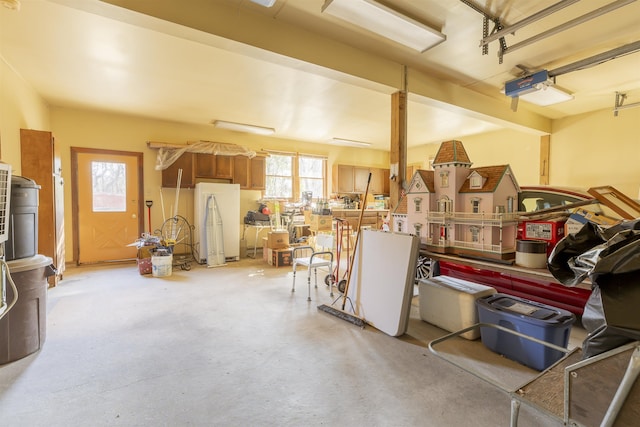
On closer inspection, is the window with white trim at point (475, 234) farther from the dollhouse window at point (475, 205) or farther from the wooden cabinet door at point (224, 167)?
the wooden cabinet door at point (224, 167)

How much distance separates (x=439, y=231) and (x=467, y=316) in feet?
2.71

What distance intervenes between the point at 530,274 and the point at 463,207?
2.57 ft

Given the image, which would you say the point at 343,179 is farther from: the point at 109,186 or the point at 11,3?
the point at 11,3

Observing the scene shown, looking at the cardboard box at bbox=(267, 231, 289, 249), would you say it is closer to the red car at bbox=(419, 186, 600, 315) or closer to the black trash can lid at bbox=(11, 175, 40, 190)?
the red car at bbox=(419, 186, 600, 315)

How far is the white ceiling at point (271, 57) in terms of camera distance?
8.42 ft

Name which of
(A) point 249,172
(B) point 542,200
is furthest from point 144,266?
(B) point 542,200

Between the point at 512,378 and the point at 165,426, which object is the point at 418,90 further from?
the point at 165,426

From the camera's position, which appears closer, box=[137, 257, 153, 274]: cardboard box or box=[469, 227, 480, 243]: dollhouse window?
box=[469, 227, 480, 243]: dollhouse window

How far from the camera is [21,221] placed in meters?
2.35

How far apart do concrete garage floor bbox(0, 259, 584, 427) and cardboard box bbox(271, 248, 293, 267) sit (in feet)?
6.79

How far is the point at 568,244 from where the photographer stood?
43.6 inches

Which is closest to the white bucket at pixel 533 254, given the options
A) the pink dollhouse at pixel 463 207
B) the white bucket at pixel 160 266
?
the pink dollhouse at pixel 463 207

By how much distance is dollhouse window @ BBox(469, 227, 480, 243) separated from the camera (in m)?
2.31

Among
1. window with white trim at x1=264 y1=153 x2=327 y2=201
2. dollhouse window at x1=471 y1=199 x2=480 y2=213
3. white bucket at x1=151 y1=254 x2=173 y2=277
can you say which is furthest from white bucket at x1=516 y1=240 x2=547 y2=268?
window with white trim at x1=264 y1=153 x2=327 y2=201
